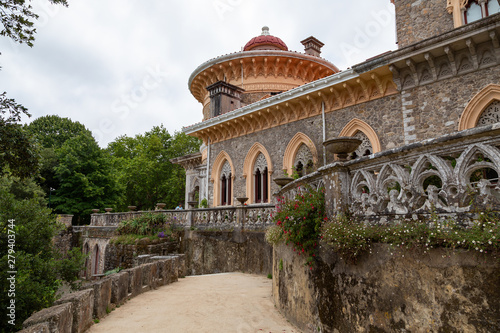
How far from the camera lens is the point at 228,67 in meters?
21.8

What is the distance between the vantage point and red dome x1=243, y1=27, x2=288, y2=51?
2458cm

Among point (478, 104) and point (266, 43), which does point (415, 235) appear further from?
point (266, 43)

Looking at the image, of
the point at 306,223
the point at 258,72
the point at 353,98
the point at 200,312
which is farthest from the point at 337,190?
the point at 258,72

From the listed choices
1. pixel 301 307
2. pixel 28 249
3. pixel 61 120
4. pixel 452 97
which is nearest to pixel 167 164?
pixel 61 120

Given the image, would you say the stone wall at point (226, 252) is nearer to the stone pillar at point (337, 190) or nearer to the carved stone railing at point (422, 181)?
the stone pillar at point (337, 190)

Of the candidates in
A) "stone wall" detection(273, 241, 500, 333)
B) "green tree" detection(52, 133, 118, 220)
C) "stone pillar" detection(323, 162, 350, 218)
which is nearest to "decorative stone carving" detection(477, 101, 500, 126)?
"stone pillar" detection(323, 162, 350, 218)

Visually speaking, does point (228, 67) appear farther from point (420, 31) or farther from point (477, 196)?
point (477, 196)

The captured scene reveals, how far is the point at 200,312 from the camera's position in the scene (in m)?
6.50

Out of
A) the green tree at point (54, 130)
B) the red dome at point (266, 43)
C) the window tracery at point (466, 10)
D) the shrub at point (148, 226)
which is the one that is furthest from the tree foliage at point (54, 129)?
the window tracery at point (466, 10)

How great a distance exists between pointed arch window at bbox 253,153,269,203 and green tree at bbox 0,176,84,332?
8.64 metres

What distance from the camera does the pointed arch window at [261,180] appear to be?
16.9 m

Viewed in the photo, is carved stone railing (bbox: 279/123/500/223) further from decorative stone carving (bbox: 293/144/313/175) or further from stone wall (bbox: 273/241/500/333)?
decorative stone carving (bbox: 293/144/313/175)

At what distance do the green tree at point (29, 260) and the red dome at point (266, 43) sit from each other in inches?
738

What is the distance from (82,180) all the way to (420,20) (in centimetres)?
2850
